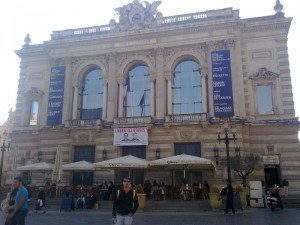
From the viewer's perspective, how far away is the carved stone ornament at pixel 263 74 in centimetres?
3025

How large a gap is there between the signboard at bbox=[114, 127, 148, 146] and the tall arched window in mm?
4025

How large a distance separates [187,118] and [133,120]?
5139 mm

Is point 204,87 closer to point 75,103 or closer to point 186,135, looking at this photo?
point 186,135

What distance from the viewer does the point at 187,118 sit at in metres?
29.8

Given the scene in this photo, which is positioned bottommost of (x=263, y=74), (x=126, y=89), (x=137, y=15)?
(x=126, y=89)

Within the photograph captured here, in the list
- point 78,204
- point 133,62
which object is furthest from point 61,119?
point 78,204

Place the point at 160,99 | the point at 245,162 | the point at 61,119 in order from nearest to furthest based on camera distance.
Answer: the point at 245,162 < the point at 160,99 < the point at 61,119

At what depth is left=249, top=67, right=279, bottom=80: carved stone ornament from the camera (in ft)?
99.2

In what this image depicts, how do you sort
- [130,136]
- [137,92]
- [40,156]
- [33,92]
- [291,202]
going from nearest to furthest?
[291,202]
[130,136]
[40,156]
[137,92]
[33,92]

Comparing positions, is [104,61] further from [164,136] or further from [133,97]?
[164,136]

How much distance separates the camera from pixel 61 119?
110 feet

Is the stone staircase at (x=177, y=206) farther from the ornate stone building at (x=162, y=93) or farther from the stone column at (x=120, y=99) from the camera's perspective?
the stone column at (x=120, y=99)

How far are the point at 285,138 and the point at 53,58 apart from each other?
24941mm

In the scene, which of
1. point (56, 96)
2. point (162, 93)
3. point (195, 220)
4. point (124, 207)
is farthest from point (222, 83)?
point (124, 207)
